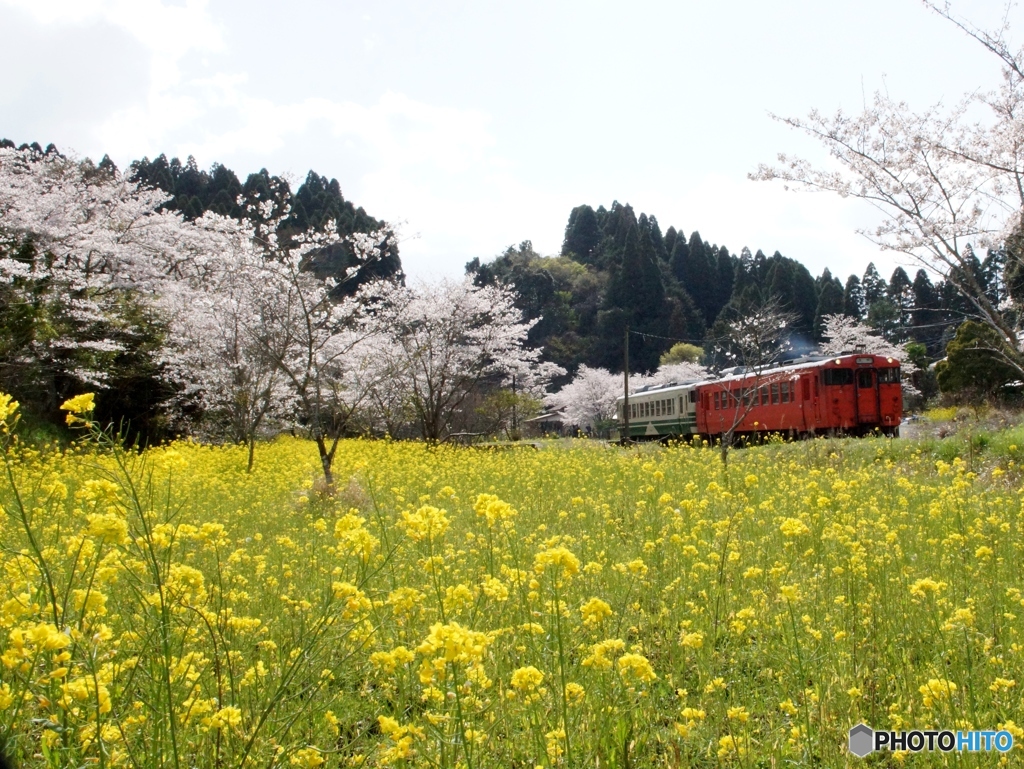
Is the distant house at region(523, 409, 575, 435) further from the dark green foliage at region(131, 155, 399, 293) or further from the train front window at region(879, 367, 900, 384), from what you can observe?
the train front window at region(879, 367, 900, 384)

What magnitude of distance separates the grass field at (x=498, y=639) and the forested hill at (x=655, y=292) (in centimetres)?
4154

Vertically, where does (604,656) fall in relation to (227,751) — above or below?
above

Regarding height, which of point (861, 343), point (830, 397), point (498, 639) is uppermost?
point (861, 343)

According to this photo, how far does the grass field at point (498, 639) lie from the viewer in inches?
65.3

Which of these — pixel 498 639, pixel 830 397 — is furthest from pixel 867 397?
pixel 498 639

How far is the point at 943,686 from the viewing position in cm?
193

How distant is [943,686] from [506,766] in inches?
46.1

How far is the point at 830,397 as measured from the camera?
623 inches

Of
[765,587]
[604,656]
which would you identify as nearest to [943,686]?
[604,656]

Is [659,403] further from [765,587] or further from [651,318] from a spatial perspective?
[651,318]

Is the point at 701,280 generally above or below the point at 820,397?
above

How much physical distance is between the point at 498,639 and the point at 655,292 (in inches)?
2012

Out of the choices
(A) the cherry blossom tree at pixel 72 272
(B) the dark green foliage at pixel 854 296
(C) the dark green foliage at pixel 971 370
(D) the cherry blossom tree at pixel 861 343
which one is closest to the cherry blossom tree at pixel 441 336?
(A) the cherry blossom tree at pixel 72 272

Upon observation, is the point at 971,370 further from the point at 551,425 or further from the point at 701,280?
the point at 701,280
